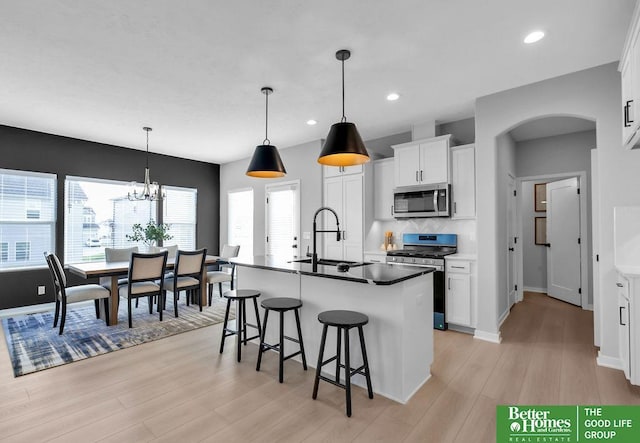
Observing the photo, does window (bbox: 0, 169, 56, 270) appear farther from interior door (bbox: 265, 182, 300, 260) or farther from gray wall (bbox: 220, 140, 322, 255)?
interior door (bbox: 265, 182, 300, 260)

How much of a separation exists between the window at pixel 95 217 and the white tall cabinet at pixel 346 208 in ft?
12.3

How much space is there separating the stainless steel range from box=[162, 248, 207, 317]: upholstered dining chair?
2801 mm

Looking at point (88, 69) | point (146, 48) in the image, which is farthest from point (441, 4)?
point (88, 69)

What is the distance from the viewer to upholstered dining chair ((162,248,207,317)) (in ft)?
15.1

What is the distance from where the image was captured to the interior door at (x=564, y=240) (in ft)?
17.2

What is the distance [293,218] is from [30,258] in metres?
4.13

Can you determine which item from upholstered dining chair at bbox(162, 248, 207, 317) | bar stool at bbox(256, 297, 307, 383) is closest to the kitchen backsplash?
bar stool at bbox(256, 297, 307, 383)

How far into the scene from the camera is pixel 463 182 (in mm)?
4215

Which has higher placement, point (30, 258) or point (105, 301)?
point (30, 258)

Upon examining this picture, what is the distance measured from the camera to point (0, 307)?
4.73 meters

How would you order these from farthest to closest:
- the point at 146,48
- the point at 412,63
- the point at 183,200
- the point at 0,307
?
the point at 183,200 → the point at 0,307 → the point at 412,63 → the point at 146,48

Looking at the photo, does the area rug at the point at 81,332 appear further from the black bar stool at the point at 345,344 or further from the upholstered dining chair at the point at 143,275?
the black bar stool at the point at 345,344

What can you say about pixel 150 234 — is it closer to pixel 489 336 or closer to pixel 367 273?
pixel 367 273

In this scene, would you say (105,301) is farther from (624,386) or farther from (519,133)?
(519,133)
